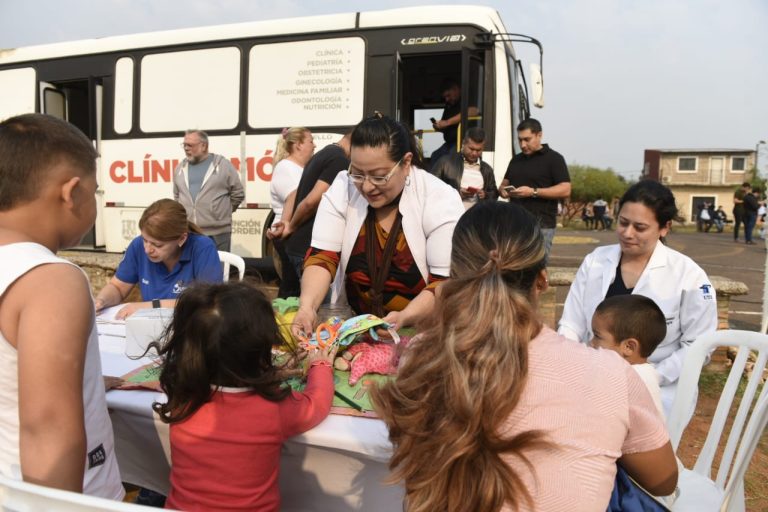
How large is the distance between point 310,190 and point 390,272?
1.67 metres

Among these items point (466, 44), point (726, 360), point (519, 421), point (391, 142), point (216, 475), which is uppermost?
point (466, 44)

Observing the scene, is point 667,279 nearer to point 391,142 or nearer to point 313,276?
point 391,142

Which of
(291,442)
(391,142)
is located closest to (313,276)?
(391,142)

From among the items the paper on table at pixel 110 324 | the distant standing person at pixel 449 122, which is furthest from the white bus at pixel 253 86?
the paper on table at pixel 110 324

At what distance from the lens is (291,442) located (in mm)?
1729

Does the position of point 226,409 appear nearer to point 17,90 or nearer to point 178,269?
point 178,269

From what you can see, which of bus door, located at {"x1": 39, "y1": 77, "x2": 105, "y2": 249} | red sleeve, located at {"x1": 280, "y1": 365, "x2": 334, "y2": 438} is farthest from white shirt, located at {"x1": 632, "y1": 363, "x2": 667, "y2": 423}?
bus door, located at {"x1": 39, "y1": 77, "x2": 105, "y2": 249}

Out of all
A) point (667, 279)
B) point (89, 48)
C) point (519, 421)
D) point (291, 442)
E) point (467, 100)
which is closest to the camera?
point (519, 421)

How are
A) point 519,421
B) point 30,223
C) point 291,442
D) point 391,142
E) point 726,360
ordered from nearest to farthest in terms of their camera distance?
point 519,421, point 30,223, point 291,442, point 391,142, point 726,360

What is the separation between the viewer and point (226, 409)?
1.61m

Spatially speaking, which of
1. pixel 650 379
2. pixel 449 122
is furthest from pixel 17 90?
pixel 650 379

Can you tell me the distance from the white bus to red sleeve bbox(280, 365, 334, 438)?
15.1ft

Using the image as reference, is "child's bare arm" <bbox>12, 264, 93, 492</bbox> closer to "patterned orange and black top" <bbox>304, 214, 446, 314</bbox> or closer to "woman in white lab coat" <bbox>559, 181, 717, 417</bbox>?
"patterned orange and black top" <bbox>304, 214, 446, 314</bbox>

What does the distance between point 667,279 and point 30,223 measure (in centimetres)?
262
